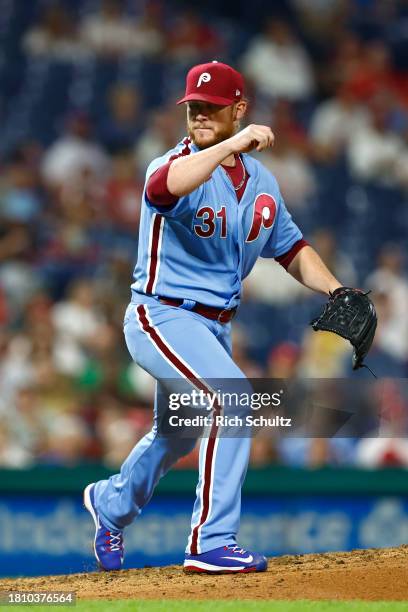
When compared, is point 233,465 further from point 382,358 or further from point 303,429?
point 382,358

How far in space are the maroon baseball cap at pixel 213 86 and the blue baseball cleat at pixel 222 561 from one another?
1710 millimetres

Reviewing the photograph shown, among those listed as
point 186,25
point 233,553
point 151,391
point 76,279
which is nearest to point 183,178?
point 233,553

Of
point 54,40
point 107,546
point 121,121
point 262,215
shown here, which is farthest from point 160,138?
point 107,546

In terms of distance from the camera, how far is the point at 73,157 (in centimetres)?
1074

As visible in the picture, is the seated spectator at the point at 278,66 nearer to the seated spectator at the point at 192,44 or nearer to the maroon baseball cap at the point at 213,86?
the seated spectator at the point at 192,44

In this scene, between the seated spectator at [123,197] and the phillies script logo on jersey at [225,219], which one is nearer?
the phillies script logo on jersey at [225,219]

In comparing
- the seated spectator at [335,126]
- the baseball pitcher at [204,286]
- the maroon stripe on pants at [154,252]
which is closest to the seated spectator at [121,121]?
the seated spectator at [335,126]

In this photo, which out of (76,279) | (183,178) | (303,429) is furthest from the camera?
(76,279)

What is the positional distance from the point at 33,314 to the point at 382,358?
279cm

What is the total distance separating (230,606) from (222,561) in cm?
53

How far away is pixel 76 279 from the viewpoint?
32.3 ft

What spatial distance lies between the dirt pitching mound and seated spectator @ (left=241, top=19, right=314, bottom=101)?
23.5ft

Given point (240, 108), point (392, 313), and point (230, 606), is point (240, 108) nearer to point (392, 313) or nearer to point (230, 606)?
point (230, 606)

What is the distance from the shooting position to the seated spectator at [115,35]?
11984mm
